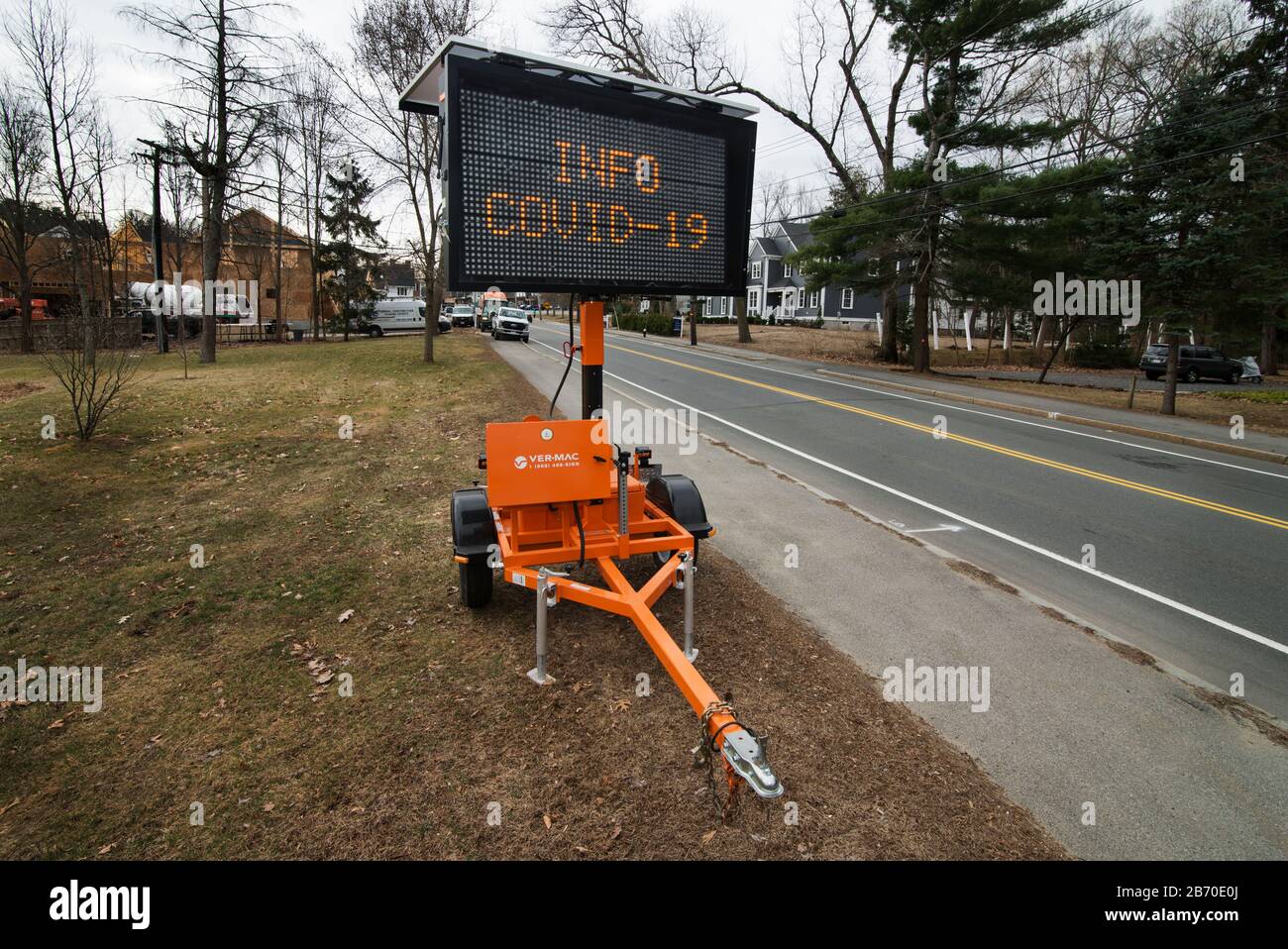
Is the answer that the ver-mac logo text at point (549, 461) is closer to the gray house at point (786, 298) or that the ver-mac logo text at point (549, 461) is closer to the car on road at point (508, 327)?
the car on road at point (508, 327)

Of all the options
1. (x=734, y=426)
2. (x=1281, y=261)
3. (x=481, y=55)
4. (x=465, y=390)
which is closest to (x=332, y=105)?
(x=465, y=390)

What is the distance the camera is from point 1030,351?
42344mm

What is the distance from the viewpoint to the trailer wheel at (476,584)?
224 inches

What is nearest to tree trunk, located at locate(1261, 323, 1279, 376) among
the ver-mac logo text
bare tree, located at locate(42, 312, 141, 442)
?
the ver-mac logo text

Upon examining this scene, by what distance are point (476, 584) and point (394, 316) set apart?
4911 cm

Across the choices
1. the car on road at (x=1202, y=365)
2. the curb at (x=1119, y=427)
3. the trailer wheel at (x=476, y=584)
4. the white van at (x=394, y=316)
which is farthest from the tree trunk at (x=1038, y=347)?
the trailer wheel at (x=476, y=584)

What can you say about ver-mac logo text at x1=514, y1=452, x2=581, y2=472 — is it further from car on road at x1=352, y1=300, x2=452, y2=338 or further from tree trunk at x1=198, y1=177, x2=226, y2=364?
car on road at x1=352, y1=300, x2=452, y2=338

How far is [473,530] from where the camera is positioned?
551 cm

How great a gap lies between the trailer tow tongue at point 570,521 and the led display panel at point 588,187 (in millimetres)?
577

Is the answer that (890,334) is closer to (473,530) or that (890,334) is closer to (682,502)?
(682,502)

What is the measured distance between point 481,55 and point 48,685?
509 centimetres

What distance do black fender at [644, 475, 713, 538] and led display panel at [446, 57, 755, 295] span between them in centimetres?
177

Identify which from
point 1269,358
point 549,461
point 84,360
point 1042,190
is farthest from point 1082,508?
point 1269,358
